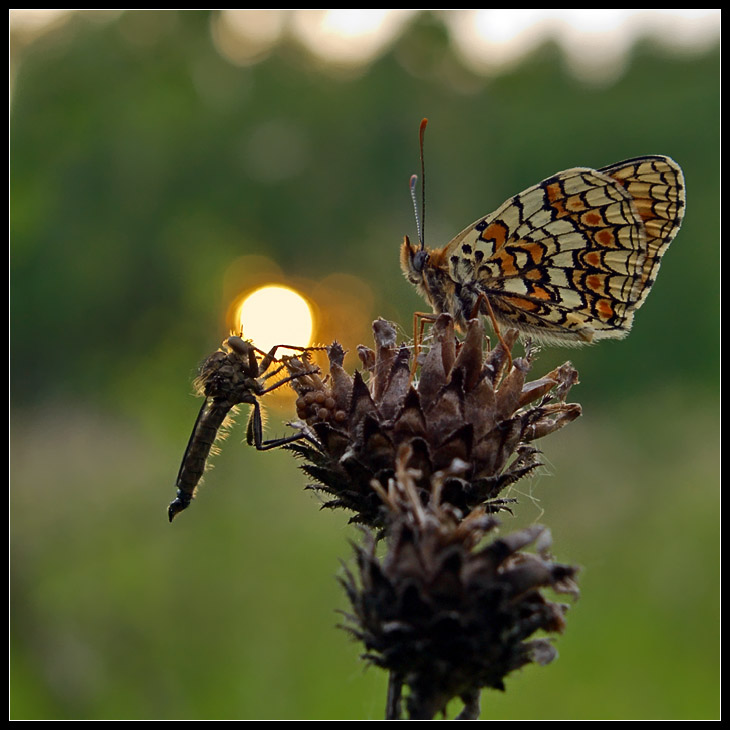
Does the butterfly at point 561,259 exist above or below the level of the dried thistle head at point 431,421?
above

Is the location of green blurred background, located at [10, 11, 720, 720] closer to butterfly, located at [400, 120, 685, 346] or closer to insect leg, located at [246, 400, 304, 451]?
insect leg, located at [246, 400, 304, 451]

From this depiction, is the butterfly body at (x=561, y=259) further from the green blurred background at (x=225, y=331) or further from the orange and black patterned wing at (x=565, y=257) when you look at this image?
the green blurred background at (x=225, y=331)

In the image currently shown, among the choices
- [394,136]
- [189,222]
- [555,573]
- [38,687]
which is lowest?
[38,687]

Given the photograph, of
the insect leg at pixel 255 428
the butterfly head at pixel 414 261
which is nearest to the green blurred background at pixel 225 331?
the insect leg at pixel 255 428

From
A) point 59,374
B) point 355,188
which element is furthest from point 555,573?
point 355,188

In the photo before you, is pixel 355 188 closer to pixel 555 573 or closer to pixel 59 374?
pixel 59 374

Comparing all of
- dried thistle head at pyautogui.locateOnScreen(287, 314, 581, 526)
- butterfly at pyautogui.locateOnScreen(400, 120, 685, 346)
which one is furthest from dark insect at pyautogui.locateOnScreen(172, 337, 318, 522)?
butterfly at pyautogui.locateOnScreen(400, 120, 685, 346)
